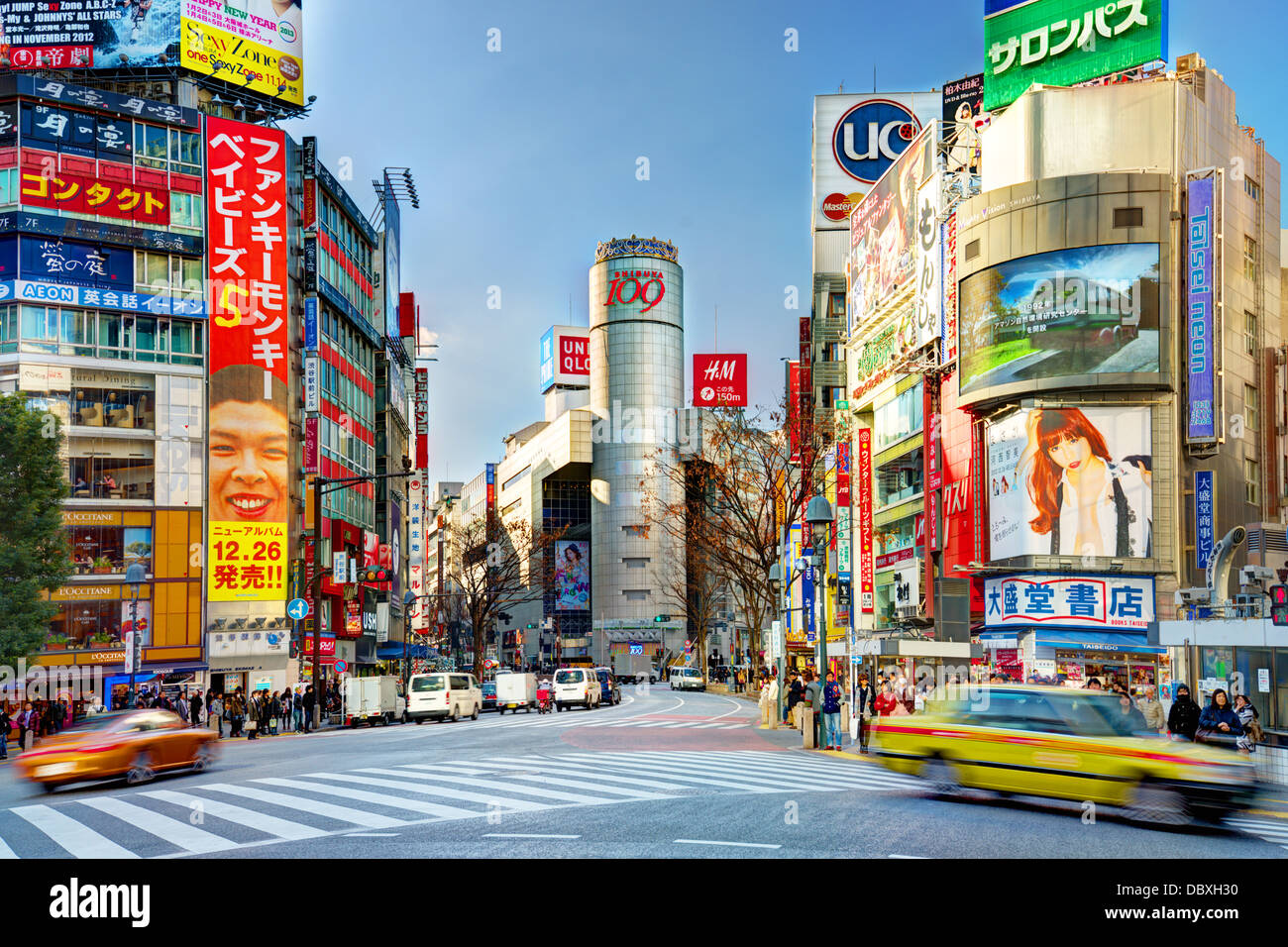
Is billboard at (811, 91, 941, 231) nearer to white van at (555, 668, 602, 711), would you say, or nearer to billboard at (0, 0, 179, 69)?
billboard at (0, 0, 179, 69)

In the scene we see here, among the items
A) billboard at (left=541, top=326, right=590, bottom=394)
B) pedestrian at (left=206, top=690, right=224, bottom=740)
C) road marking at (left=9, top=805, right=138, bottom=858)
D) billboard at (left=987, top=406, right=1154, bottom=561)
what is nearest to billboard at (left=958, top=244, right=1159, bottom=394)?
billboard at (left=987, top=406, right=1154, bottom=561)

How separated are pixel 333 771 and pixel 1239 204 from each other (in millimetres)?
41924

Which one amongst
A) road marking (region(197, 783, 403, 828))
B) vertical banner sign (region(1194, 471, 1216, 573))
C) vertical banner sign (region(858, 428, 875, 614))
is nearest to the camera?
road marking (region(197, 783, 403, 828))

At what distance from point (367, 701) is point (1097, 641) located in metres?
28.1

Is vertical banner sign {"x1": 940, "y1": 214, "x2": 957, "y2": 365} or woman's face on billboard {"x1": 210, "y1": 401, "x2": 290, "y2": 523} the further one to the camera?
woman's face on billboard {"x1": 210, "y1": 401, "x2": 290, "y2": 523}

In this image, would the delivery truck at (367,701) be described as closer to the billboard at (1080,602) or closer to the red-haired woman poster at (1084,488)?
the billboard at (1080,602)

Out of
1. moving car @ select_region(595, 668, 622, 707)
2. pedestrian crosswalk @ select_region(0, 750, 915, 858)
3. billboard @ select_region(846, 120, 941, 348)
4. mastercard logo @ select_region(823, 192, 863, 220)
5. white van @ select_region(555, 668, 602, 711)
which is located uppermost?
mastercard logo @ select_region(823, 192, 863, 220)

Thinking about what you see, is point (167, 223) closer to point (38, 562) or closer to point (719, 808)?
point (38, 562)

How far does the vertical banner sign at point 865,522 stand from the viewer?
6750 cm

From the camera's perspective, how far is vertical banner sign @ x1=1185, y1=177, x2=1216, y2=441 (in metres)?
46.2

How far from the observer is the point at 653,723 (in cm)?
4419

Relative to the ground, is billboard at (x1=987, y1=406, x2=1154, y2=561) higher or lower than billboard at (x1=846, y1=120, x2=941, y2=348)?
lower

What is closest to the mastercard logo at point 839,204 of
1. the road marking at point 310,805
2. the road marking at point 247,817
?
the road marking at point 310,805

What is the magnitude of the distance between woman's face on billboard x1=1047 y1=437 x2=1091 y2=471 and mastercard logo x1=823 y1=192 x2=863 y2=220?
46276 mm
